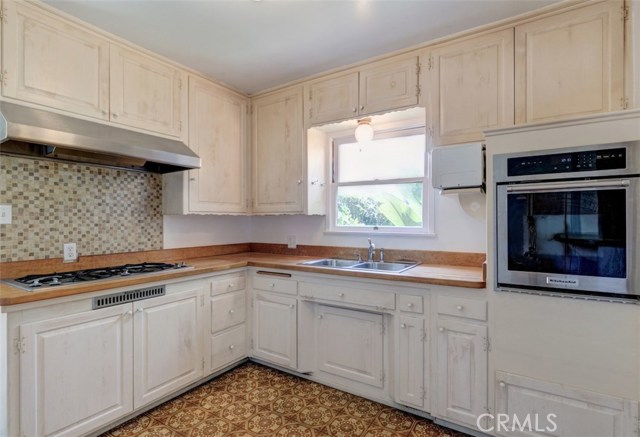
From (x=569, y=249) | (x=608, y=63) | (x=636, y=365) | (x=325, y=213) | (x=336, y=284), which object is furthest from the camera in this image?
(x=325, y=213)

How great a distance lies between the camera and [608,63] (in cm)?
182

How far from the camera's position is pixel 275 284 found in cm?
267

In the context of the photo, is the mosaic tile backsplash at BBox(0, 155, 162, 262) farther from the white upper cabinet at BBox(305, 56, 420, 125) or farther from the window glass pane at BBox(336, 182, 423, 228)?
the window glass pane at BBox(336, 182, 423, 228)

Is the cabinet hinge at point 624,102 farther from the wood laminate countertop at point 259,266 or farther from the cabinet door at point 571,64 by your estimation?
the wood laminate countertop at point 259,266

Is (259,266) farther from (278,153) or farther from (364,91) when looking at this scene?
(364,91)

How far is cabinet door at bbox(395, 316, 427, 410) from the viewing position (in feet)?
6.61

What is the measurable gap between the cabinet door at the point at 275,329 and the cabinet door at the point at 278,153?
847 mm

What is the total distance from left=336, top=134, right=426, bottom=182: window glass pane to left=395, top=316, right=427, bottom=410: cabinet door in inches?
49.8

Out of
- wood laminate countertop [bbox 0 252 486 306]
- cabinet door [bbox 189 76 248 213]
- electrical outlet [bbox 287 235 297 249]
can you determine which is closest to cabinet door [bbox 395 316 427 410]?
wood laminate countertop [bbox 0 252 486 306]

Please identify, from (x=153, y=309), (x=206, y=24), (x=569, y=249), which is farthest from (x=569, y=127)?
(x=153, y=309)

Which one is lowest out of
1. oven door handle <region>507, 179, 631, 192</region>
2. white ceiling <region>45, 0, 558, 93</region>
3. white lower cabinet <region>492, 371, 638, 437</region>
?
Result: white lower cabinet <region>492, 371, 638, 437</region>

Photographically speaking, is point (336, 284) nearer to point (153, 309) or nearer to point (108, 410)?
point (153, 309)

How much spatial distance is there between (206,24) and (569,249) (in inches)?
97.2

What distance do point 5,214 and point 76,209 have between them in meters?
0.37
